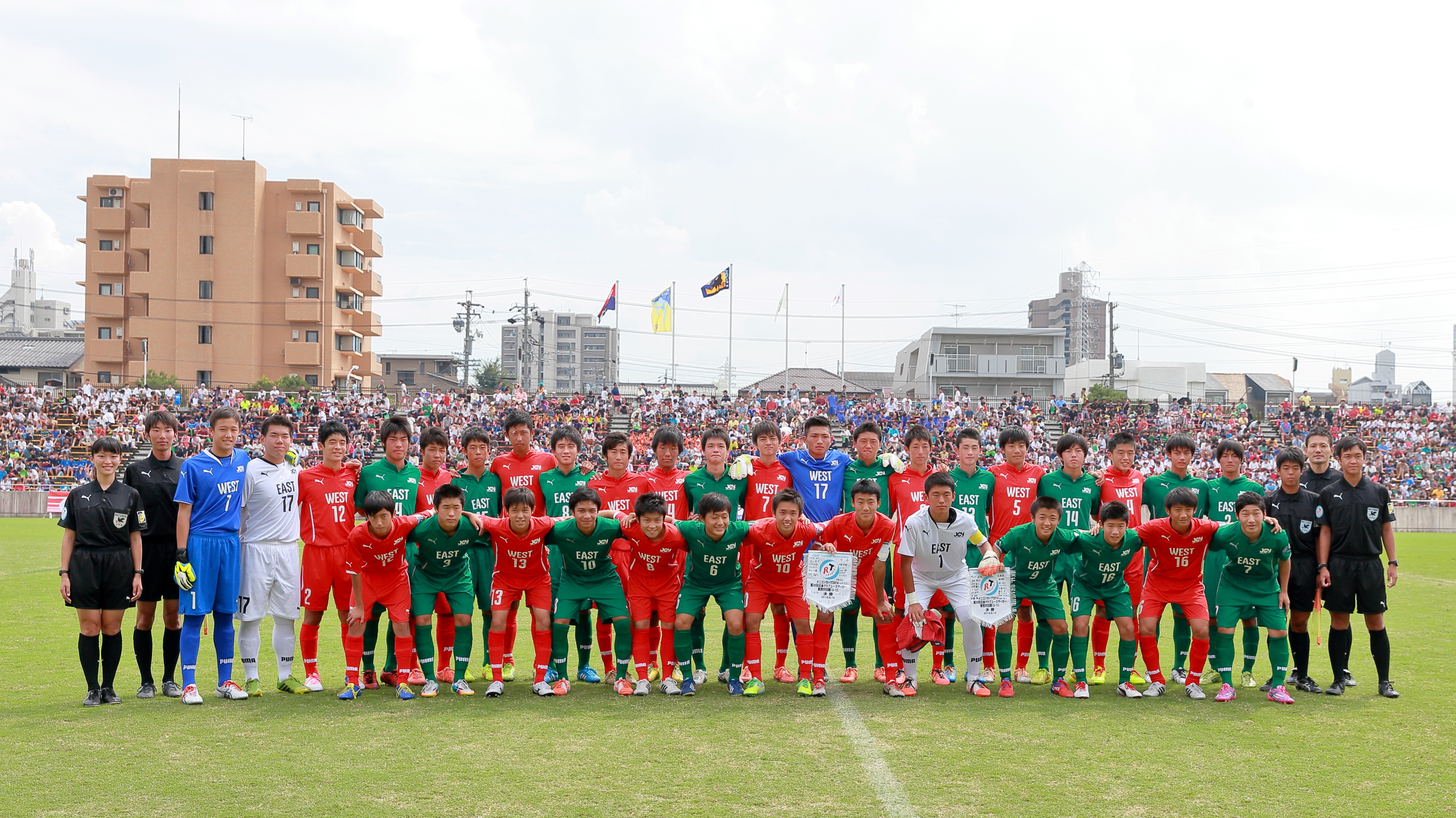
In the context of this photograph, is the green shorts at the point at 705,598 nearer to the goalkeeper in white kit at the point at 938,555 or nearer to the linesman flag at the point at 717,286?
the goalkeeper in white kit at the point at 938,555

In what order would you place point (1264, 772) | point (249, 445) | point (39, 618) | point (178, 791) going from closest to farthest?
1. point (178, 791)
2. point (1264, 772)
3. point (39, 618)
4. point (249, 445)

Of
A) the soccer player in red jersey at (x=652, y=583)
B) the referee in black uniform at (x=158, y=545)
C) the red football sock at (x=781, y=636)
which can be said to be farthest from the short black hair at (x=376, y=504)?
the red football sock at (x=781, y=636)

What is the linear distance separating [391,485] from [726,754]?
12.1ft

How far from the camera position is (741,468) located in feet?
25.9

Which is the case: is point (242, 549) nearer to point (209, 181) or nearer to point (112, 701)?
point (112, 701)

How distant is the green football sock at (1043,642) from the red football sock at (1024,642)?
53 millimetres

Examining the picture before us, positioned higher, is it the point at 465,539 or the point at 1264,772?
the point at 465,539

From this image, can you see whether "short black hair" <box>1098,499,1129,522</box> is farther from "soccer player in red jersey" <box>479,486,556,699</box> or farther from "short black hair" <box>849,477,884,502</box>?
"soccer player in red jersey" <box>479,486,556,699</box>

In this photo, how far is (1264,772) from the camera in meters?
5.27

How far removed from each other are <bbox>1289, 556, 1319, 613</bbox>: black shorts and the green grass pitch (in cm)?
70

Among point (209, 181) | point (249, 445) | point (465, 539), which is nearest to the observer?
point (465, 539)

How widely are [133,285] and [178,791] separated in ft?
171

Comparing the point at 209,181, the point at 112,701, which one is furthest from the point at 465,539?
the point at 209,181

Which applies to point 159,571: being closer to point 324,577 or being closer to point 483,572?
point 324,577
